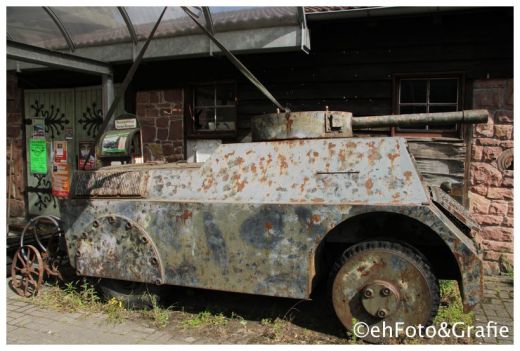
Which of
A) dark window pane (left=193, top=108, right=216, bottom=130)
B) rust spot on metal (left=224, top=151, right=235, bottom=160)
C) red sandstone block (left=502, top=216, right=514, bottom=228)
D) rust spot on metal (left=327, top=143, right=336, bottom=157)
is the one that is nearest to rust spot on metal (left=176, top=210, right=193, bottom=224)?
rust spot on metal (left=224, top=151, right=235, bottom=160)

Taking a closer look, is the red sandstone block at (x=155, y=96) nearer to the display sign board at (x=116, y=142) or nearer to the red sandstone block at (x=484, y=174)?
the display sign board at (x=116, y=142)

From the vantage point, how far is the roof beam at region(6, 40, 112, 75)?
537 cm

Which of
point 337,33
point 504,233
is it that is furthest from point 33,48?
point 504,233

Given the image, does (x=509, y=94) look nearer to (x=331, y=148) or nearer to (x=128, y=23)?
(x=331, y=148)

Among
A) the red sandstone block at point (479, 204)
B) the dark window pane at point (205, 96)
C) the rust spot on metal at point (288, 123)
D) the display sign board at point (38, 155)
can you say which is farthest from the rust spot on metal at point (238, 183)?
the display sign board at point (38, 155)

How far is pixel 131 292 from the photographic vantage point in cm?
459

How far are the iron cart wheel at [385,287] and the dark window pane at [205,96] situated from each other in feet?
13.4

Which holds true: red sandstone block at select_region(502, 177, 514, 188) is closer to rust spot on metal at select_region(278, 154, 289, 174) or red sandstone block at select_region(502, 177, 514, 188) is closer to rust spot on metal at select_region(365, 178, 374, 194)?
rust spot on metal at select_region(365, 178, 374, 194)

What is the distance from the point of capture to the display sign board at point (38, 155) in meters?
8.54

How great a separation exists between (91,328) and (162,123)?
388 cm

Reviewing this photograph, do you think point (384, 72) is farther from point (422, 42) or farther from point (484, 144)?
point (484, 144)

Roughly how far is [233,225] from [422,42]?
375cm

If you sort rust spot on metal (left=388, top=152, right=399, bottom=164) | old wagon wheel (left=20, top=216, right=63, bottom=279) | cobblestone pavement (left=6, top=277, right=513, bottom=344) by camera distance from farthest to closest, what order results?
old wagon wheel (left=20, top=216, right=63, bottom=279) < cobblestone pavement (left=6, top=277, right=513, bottom=344) < rust spot on metal (left=388, top=152, right=399, bottom=164)

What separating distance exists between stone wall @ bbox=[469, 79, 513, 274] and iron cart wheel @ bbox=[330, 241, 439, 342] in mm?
2705
